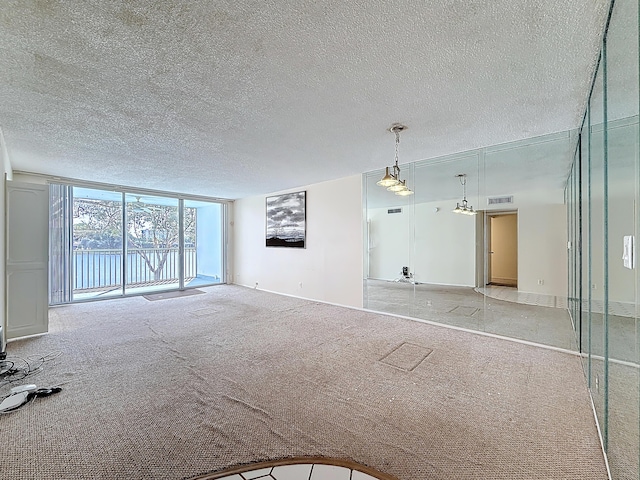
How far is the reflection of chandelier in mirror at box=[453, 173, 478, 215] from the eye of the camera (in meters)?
4.52

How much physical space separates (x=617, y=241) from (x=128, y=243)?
8.23 m

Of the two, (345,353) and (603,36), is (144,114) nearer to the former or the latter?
(345,353)

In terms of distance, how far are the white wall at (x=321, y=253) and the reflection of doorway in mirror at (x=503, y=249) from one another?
2312mm

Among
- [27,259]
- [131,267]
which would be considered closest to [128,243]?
[131,267]

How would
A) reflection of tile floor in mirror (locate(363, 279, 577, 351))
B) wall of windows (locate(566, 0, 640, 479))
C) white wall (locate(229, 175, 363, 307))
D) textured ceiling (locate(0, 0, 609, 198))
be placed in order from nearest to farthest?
wall of windows (locate(566, 0, 640, 479)) → textured ceiling (locate(0, 0, 609, 198)) → reflection of tile floor in mirror (locate(363, 279, 577, 351)) → white wall (locate(229, 175, 363, 307))

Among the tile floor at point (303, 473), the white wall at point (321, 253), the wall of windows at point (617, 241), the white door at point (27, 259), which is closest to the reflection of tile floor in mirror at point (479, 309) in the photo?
the white wall at point (321, 253)

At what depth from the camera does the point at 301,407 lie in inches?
85.6

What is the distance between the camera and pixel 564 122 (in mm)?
3041

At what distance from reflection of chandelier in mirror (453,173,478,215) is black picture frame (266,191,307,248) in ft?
10.3

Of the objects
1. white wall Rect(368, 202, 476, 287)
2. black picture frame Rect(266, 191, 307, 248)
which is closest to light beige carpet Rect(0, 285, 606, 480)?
white wall Rect(368, 202, 476, 287)

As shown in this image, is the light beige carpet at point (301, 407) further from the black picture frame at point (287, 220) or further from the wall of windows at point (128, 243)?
the black picture frame at point (287, 220)

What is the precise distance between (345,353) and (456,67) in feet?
9.44

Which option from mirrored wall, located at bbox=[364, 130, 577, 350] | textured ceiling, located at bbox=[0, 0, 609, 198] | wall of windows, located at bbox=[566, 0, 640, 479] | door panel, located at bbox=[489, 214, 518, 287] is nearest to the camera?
wall of windows, located at bbox=[566, 0, 640, 479]

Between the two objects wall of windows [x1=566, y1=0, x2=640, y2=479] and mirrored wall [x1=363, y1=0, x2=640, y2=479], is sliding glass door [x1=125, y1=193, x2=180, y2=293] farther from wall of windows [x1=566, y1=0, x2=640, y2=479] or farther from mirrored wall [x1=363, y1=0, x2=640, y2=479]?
wall of windows [x1=566, y1=0, x2=640, y2=479]
